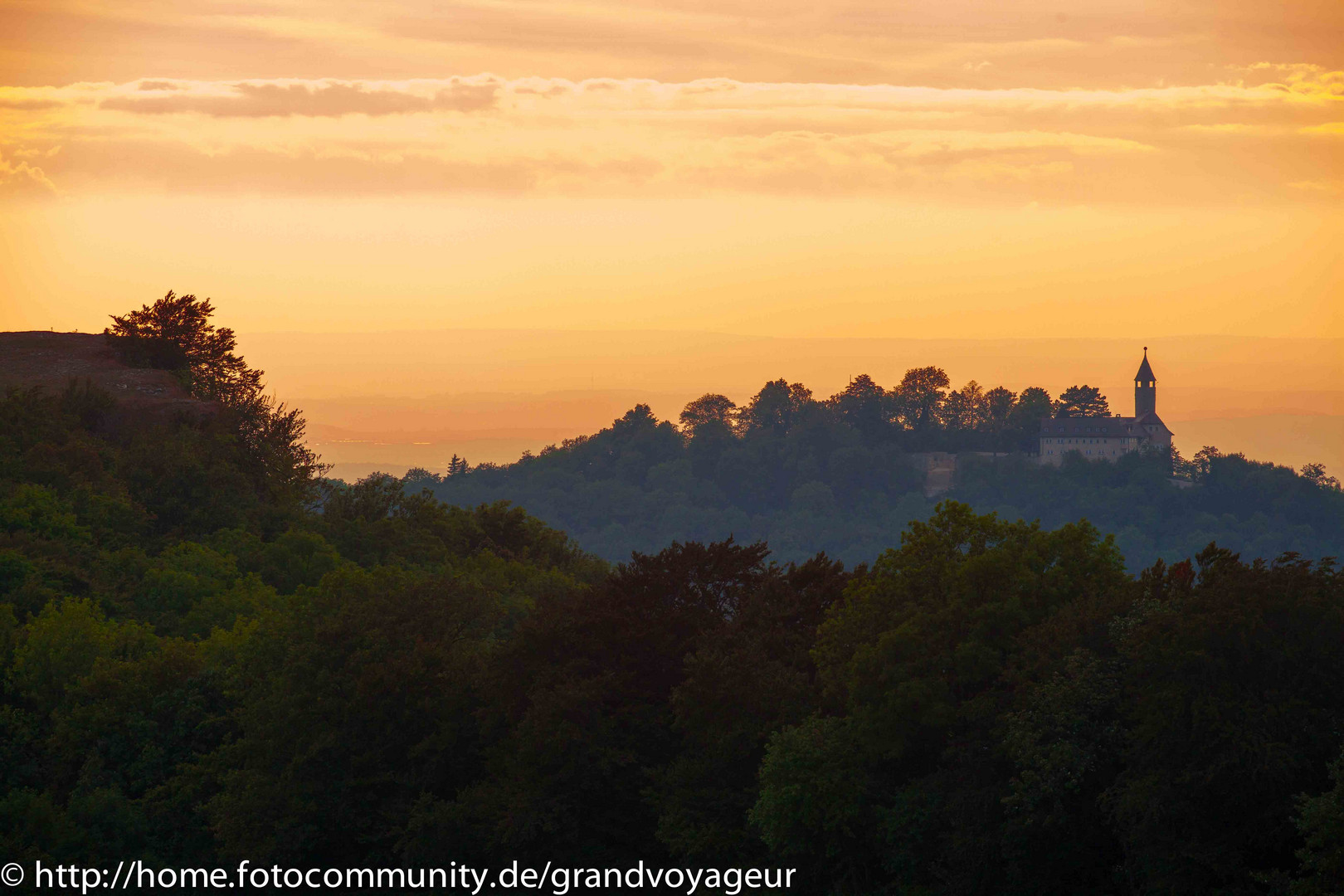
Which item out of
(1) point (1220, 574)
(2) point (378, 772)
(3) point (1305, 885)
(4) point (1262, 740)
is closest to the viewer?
(3) point (1305, 885)

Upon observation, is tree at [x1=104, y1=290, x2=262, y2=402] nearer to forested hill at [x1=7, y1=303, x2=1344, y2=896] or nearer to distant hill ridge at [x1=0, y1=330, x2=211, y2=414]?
distant hill ridge at [x1=0, y1=330, x2=211, y2=414]

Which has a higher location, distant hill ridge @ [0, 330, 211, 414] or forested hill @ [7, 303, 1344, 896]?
distant hill ridge @ [0, 330, 211, 414]

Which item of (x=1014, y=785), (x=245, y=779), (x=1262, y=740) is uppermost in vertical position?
(x=1262, y=740)

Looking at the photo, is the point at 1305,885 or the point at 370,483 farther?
the point at 370,483

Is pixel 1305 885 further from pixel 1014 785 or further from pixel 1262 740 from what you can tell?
pixel 1014 785

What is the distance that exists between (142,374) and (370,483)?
10809 mm

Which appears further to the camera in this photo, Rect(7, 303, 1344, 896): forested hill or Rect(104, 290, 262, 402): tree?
Rect(104, 290, 262, 402): tree

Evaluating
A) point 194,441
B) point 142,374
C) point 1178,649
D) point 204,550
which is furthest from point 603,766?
point 142,374

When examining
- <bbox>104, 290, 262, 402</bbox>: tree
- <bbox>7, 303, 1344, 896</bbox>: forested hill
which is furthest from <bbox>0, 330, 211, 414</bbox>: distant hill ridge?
<bbox>7, 303, 1344, 896</bbox>: forested hill

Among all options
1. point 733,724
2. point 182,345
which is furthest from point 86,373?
point 733,724

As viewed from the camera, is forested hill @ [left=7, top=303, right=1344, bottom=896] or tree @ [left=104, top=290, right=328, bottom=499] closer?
forested hill @ [left=7, top=303, right=1344, bottom=896]

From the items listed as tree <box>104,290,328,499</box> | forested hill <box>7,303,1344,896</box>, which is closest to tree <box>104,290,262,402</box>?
tree <box>104,290,328,499</box>

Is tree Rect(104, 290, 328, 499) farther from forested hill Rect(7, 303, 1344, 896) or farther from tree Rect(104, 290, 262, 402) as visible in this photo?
forested hill Rect(7, 303, 1344, 896)

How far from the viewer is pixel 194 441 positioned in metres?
59.4
